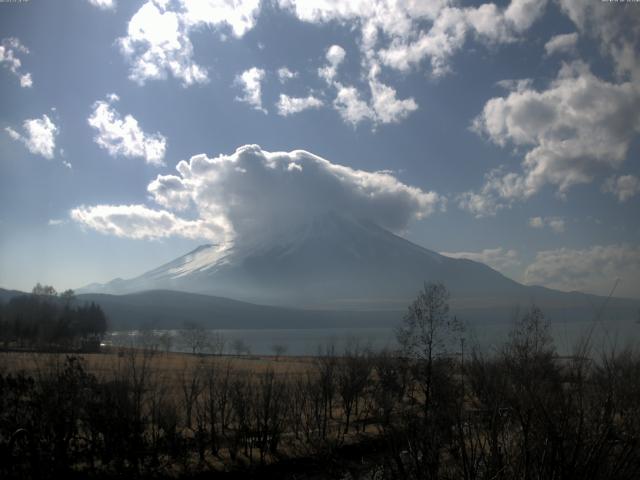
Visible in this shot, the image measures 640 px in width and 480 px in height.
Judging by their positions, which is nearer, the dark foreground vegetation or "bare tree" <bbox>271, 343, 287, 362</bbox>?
the dark foreground vegetation

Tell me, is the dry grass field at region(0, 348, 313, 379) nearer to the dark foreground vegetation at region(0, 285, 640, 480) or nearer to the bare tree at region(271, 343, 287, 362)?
the dark foreground vegetation at region(0, 285, 640, 480)

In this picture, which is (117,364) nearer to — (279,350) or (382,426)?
(382,426)

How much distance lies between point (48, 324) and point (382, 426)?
90.2 metres

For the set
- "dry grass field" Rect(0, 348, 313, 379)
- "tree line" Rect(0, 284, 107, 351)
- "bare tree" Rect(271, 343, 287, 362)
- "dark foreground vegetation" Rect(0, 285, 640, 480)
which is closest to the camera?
"dark foreground vegetation" Rect(0, 285, 640, 480)

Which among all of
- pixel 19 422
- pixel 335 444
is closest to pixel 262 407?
pixel 335 444

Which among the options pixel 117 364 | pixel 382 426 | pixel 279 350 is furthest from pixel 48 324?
pixel 382 426

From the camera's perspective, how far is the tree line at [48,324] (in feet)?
245

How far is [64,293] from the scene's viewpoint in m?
137

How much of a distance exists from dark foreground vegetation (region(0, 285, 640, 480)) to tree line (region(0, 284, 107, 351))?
146ft

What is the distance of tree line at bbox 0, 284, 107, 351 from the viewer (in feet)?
245

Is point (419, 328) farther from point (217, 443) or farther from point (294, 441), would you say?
point (217, 443)

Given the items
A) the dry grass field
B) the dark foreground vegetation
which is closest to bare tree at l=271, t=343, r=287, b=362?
the dry grass field

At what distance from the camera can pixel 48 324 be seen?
8319 centimetres

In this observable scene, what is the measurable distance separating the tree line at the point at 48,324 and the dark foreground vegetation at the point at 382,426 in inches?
1748
